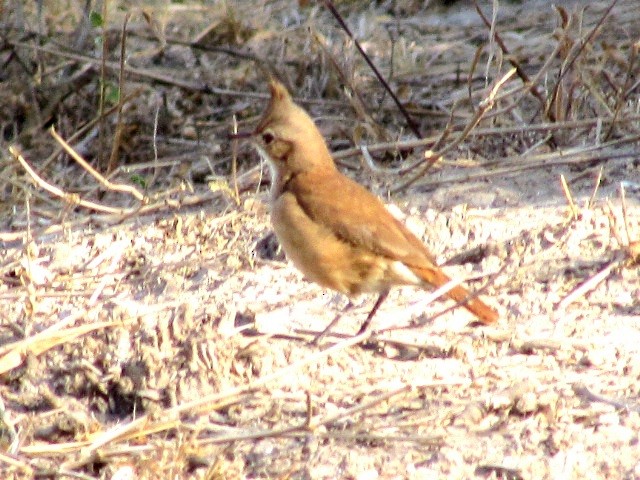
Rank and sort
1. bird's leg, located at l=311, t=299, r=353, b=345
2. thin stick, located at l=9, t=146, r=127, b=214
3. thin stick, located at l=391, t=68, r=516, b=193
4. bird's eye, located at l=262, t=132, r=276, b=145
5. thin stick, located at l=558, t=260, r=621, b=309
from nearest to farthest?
bird's leg, located at l=311, t=299, r=353, b=345, thin stick, located at l=558, t=260, r=621, b=309, bird's eye, located at l=262, t=132, r=276, b=145, thin stick, located at l=9, t=146, r=127, b=214, thin stick, located at l=391, t=68, r=516, b=193

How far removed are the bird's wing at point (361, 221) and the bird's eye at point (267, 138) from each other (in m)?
0.31

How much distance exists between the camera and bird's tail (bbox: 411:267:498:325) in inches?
195

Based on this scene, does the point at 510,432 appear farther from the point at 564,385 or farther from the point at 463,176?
the point at 463,176

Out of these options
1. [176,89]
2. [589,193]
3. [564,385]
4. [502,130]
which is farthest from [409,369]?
[176,89]

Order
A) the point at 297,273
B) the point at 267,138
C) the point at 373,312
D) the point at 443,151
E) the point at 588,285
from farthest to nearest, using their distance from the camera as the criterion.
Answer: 1. the point at 443,151
2. the point at 297,273
3. the point at 267,138
4. the point at 588,285
5. the point at 373,312

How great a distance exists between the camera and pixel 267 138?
554 centimetres

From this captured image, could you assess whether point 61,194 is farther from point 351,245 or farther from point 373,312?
point 373,312

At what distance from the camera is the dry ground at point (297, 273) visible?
417 cm

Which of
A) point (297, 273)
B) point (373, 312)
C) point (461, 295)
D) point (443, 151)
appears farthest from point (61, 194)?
point (461, 295)

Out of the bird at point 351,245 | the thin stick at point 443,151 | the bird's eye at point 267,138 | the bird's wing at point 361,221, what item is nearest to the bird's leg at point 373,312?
the bird at point 351,245

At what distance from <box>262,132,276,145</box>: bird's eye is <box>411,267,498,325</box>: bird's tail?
34.6 inches

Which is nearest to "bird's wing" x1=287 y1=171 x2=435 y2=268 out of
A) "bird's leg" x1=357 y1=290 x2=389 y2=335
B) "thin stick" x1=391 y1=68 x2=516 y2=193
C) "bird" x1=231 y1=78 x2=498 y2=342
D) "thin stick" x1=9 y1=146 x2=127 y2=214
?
"bird" x1=231 y1=78 x2=498 y2=342

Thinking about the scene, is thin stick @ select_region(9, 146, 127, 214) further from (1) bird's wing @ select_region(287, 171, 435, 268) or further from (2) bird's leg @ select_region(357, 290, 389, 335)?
(2) bird's leg @ select_region(357, 290, 389, 335)

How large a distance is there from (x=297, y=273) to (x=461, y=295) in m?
0.94
